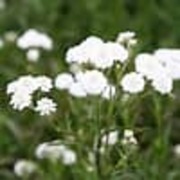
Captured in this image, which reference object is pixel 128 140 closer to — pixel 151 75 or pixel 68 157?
pixel 151 75

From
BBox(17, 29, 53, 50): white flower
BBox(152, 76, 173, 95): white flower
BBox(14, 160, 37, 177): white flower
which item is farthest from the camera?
BBox(17, 29, 53, 50): white flower

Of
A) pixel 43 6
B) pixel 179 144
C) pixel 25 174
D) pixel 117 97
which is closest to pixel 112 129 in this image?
pixel 117 97

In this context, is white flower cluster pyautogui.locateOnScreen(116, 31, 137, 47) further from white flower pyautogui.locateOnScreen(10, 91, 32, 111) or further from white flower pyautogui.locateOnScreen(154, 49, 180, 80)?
white flower pyautogui.locateOnScreen(10, 91, 32, 111)

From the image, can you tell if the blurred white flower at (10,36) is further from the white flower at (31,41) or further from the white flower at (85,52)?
the white flower at (85,52)

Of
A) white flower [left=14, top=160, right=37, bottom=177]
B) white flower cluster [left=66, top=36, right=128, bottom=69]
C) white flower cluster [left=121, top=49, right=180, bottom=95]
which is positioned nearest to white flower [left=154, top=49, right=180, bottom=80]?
white flower cluster [left=121, top=49, right=180, bottom=95]

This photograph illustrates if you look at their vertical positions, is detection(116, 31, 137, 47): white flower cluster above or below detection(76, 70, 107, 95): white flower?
above
